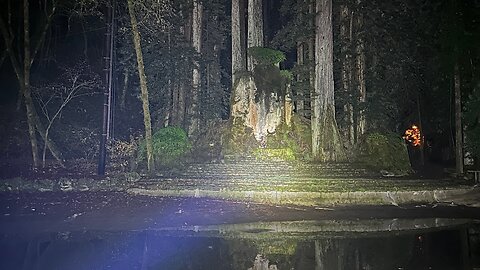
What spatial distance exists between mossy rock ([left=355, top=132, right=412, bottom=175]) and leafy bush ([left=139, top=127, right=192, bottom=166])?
751 centimetres

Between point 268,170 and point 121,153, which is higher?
point 121,153

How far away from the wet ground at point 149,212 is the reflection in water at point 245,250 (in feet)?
3.58

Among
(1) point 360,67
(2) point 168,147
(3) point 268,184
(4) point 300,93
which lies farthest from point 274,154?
(1) point 360,67

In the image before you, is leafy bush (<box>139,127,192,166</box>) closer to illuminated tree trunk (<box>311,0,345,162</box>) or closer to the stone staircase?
the stone staircase

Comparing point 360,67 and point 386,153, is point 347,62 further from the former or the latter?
point 386,153

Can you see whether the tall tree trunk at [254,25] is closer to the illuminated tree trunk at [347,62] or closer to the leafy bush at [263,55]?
the leafy bush at [263,55]

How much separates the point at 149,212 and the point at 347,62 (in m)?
15.5

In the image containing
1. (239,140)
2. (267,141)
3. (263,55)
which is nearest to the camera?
(239,140)

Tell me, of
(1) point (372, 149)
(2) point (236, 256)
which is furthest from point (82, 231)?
(1) point (372, 149)

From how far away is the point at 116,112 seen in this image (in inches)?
1163

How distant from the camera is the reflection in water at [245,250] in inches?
277

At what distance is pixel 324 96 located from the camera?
62.5 feet

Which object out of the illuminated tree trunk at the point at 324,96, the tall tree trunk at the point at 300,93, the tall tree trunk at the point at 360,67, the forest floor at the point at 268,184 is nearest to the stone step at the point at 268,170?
the forest floor at the point at 268,184

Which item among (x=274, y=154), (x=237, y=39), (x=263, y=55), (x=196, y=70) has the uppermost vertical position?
(x=237, y=39)
